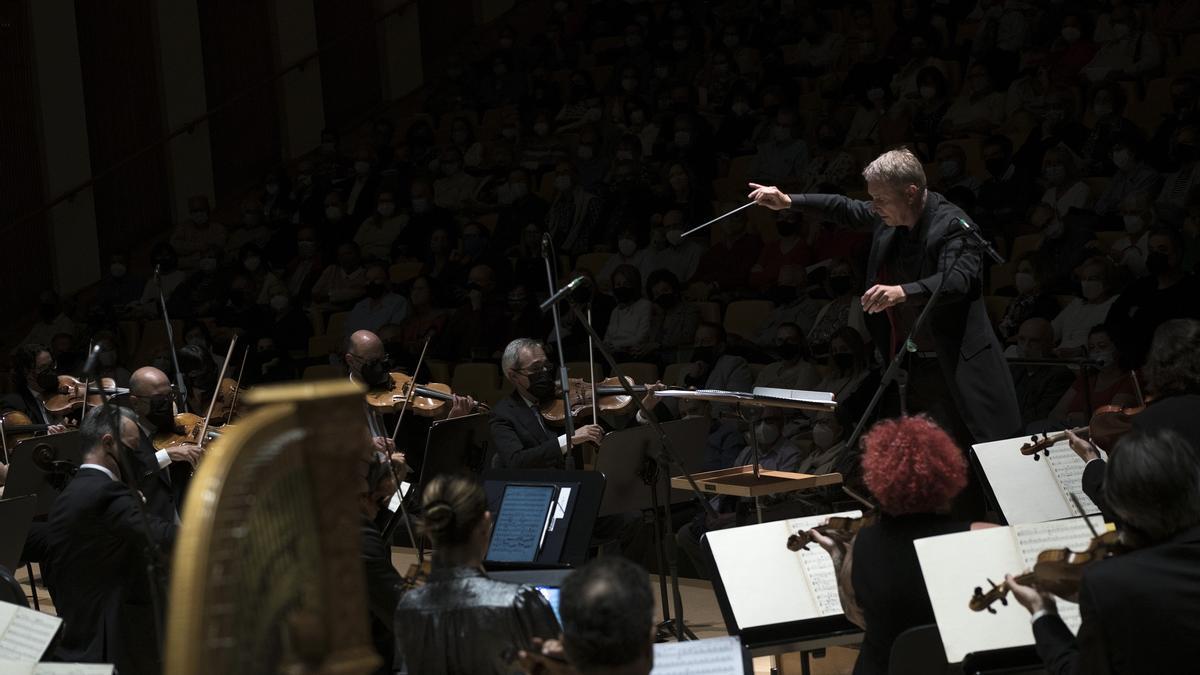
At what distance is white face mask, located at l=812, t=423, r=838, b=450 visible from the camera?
607cm

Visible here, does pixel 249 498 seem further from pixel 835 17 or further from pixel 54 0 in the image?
pixel 54 0

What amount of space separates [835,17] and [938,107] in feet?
6.77

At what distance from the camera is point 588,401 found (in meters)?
6.00

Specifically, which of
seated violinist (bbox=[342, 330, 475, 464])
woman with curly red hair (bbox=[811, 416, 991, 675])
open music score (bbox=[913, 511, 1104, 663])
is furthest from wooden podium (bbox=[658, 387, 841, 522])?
seated violinist (bbox=[342, 330, 475, 464])

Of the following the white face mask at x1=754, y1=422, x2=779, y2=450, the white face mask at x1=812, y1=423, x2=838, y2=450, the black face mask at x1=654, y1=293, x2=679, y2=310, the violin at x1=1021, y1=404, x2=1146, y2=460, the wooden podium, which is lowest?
the violin at x1=1021, y1=404, x2=1146, y2=460

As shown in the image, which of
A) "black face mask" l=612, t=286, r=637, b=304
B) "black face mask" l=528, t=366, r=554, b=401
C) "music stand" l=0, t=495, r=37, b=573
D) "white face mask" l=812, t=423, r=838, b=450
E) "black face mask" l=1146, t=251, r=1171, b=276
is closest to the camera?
"music stand" l=0, t=495, r=37, b=573

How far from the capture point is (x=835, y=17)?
34.5ft

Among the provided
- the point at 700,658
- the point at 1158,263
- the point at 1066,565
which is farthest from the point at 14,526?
the point at 1158,263

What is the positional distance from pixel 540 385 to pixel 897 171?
2.12m

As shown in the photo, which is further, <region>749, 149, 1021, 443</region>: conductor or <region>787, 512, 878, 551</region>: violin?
<region>749, 149, 1021, 443</region>: conductor

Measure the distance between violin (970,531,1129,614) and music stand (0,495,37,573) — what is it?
3.87m

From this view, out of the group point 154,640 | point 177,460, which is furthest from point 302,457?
point 177,460

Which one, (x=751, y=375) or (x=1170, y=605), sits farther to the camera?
(x=751, y=375)

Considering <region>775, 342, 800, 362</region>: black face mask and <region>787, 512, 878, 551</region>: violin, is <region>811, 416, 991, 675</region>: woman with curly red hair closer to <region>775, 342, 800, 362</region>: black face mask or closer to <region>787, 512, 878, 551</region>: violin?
<region>787, 512, 878, 551</region>: violin
